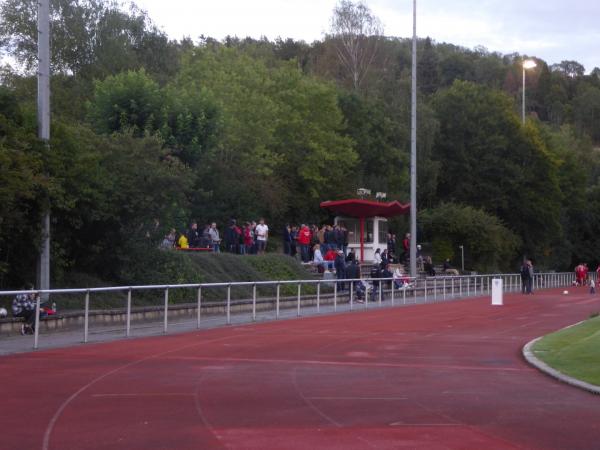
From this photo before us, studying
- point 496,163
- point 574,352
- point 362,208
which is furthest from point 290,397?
point 496,163

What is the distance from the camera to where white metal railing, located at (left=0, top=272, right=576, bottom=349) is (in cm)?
2182

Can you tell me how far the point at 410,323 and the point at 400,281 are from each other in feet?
43.9

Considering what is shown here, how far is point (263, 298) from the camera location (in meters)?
30.5

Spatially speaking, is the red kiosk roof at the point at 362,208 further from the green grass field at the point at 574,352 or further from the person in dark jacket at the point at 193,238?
the green grass field at the point at 574,352

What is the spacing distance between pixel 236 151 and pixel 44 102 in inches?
1149

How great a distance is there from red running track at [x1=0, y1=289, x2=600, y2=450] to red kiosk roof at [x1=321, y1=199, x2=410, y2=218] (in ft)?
90.1

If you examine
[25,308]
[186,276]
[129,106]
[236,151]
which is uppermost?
[129,106]

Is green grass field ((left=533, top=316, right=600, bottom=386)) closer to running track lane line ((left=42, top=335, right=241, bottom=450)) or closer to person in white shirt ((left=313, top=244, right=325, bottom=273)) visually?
running track lane line ((left=42, top=335, right=241, bottom=450))

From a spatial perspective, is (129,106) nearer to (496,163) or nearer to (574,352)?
(574,352)

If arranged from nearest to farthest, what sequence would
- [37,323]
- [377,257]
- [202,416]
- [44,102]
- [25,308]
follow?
[202,416] → [37,323] → [25,308] → [44,102] → [377,257]

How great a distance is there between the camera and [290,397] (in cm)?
1262

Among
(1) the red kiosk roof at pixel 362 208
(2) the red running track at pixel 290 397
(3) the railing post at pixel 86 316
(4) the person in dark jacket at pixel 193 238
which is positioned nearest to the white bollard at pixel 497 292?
(1) the red kiosk roof at pixel 362 208

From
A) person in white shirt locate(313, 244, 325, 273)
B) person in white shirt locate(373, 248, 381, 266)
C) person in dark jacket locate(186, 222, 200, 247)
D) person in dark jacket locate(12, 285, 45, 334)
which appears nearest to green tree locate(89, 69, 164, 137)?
person in dark jacket locate(186, 222, 200, 247)

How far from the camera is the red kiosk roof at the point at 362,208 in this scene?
49781 millimetres
